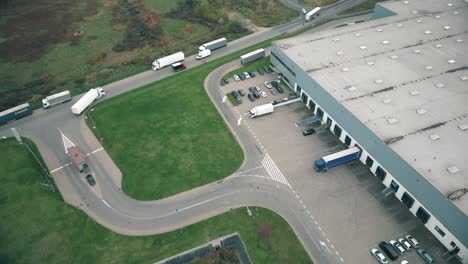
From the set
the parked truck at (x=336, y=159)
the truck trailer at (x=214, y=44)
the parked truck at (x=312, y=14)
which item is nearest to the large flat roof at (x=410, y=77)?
the parked truck at (x=336, y=159)

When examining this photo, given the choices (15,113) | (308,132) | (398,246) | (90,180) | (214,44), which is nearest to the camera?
(398,246)

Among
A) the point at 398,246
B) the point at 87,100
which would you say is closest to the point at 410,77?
the point at 398,246

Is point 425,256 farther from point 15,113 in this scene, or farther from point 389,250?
point 15,113

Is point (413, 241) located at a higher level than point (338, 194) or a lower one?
lower

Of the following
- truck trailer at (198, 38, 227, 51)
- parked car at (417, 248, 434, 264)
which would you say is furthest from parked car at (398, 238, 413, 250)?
truck trailer at (198, 38, 227, 51)

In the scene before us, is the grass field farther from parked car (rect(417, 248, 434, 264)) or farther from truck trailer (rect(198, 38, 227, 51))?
truck trailer (rect(198, 38, 227, 51))

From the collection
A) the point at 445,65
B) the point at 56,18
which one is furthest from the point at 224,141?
the point at 56,18

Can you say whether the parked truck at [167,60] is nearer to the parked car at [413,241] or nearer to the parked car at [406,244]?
the parked car at [406,244]
